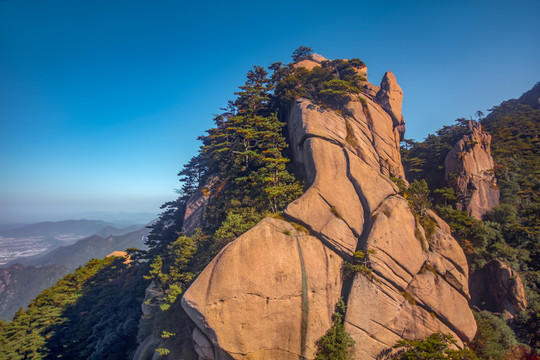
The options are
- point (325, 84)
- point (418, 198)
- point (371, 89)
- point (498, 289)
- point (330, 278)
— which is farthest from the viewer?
point (371, 89)

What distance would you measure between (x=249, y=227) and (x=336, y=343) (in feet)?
30.0

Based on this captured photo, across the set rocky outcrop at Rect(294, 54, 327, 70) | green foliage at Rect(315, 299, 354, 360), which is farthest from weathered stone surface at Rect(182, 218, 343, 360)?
rocky outcrop at Rect(294, 54, 327, 70)

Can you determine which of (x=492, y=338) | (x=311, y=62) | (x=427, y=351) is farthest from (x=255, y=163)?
(x=311, y=62)

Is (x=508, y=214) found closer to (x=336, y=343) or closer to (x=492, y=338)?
(x=492, y=338)

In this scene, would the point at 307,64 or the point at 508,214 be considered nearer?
the point at 508,214

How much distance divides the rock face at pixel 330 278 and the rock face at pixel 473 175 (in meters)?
7.95

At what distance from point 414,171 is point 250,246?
27.3 m

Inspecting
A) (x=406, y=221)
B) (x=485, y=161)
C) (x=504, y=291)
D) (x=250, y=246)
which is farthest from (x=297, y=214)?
(x=485, y=161)

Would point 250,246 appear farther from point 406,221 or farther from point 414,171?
point 414,171

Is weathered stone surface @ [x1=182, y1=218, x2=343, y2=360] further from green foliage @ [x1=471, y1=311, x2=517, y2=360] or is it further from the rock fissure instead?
green foliage @ [x1=471, y1=311, x2=517, y2=360]

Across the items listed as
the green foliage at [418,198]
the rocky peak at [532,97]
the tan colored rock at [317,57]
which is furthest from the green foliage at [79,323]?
the rocky peak at [532,97]

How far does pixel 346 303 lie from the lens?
1455cm

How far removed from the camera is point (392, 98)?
2805 cm

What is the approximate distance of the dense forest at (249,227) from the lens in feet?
53.7
